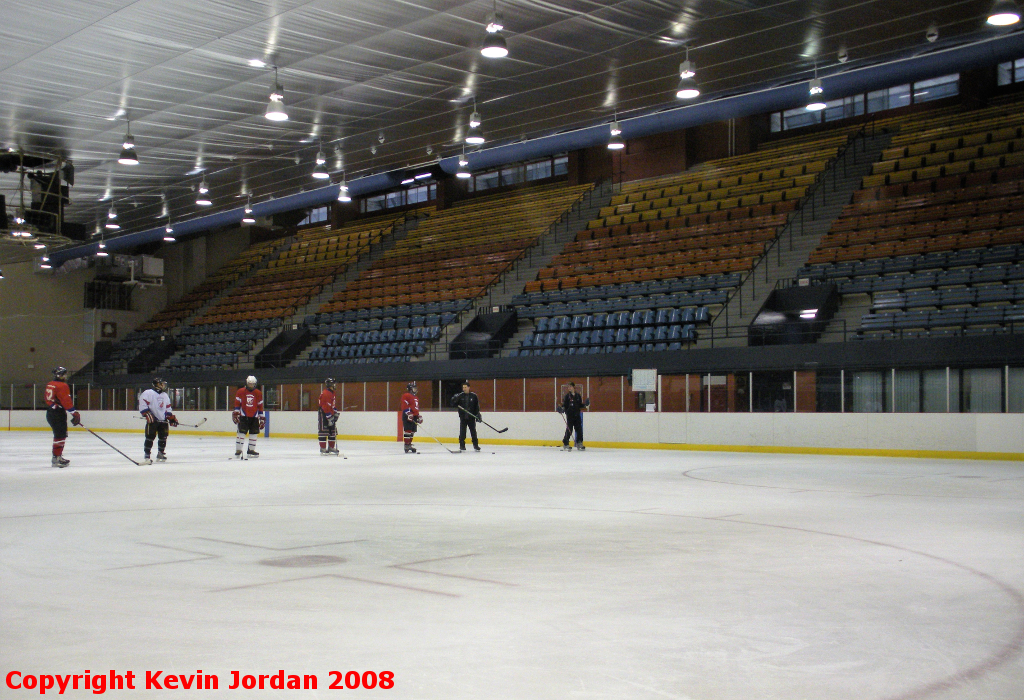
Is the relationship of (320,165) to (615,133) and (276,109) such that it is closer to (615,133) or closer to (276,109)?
(276,109)

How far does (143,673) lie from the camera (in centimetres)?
388

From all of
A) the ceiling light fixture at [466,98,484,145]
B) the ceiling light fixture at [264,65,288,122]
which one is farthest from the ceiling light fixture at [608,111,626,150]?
the ceiling light fixture at [264,65,288,122]

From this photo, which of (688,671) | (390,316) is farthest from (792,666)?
(390,316)

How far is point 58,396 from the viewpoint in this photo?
17.3 meters

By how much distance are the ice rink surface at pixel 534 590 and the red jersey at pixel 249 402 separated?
8860 mm

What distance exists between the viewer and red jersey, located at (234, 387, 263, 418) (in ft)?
69.2

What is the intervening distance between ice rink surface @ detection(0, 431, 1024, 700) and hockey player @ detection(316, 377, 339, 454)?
954cm

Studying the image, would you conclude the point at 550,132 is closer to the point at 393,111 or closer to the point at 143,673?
the point at 393,111

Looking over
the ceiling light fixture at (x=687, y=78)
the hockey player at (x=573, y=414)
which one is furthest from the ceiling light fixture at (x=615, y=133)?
the hockey player at (x=573, y=414)

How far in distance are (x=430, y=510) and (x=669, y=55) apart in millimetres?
11017

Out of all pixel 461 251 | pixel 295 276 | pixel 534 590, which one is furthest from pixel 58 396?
pixel 295 276

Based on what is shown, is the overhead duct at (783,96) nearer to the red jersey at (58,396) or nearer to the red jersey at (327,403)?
the red jersey at (327,403)

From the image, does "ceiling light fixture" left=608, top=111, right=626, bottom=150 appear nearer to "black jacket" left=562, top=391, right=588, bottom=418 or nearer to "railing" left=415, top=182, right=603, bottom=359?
"black jacket" left=562, top=391, right=588, bottom=418

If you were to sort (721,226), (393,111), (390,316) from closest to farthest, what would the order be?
(393,111) < (721,226) < (390,316)
